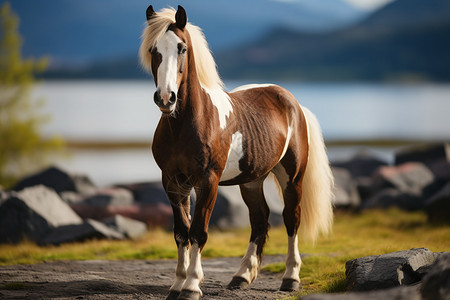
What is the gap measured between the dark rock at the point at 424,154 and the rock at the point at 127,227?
10.3 meters

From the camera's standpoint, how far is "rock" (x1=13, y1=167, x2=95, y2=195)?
14586 mm

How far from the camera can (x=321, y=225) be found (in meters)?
7.50

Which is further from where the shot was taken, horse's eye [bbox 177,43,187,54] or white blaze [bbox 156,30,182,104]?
horse's eye [bbox 177,43,187,54]

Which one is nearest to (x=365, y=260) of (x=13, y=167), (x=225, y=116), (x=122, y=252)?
(x=225, y=116)

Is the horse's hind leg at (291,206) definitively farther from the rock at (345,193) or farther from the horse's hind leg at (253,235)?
the rock at (345,193)

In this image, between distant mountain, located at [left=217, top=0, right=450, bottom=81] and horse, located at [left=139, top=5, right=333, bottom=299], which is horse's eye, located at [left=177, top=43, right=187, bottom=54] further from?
distant mountain, located at [left=217, top=0, right=450, bottom=81]

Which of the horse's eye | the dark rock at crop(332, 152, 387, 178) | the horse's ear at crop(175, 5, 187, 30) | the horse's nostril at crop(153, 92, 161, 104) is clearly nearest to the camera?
the horse's nostril at crop(153, 92, 161, 104)

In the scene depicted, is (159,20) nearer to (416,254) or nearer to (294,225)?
(294,225)

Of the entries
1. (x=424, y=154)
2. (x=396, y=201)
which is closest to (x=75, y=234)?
(x=396, y=201)

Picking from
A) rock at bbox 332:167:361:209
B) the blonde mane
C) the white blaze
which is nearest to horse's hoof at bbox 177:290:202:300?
the white blaze

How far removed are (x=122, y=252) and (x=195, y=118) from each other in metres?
4.57

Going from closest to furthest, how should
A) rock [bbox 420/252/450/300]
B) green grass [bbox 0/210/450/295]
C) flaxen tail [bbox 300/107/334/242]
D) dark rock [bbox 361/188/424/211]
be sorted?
1. rock [bbox 420/252/450/300]
2. flaxen tail [bbox 300/107/334/242]
3. green grass [bbox 0/210/450/295]
4. dark rock [bbox 361/188/424/211]

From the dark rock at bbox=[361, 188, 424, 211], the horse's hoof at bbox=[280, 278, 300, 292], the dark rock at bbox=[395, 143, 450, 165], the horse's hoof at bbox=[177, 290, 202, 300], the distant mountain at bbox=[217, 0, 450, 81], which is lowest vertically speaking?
the dark rock at bbox=[361, 188, 424, 211]

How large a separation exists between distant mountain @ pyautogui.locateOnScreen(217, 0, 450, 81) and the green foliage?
14439 centimetres
